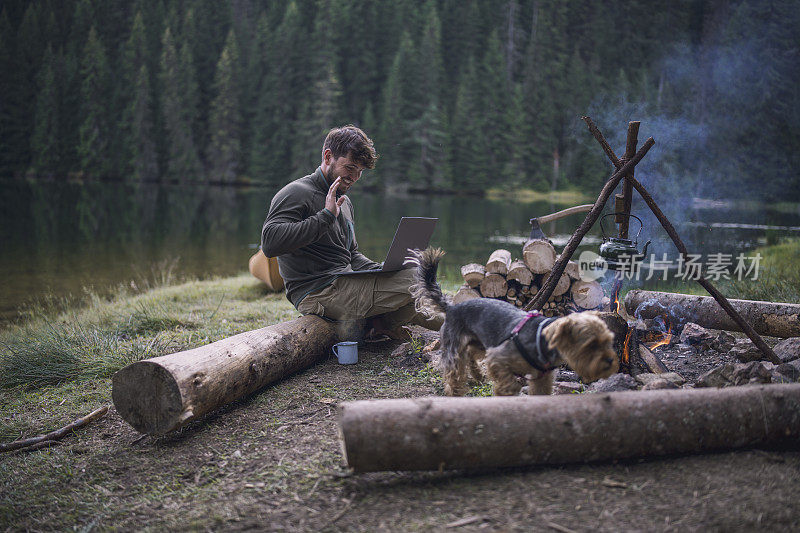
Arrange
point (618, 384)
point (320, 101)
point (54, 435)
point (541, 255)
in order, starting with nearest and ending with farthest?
point (54, 435) → point (618, 384) → point (541, 255) → point (320, 101)

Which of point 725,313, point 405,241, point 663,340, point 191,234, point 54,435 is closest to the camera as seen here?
point 54,435

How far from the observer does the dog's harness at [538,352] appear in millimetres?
3313

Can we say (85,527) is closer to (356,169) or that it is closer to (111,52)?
(356,169)

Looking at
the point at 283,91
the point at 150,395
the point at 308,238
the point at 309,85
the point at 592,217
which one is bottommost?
the point at 150,395

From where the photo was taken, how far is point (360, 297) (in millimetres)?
5160

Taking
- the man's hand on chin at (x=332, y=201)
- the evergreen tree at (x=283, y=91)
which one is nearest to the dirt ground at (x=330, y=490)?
the man's hand on chin at (x=332, y=201)

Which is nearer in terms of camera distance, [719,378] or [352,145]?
[719,378]

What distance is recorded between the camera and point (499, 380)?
3564 mm

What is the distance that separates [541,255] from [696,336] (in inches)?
75.0

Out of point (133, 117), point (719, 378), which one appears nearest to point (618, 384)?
point (719, 378)

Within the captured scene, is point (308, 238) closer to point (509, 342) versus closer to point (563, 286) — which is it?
point (509, 342)

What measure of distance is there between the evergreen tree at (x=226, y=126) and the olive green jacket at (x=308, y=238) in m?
43.4

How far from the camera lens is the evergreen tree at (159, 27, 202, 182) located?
151ft

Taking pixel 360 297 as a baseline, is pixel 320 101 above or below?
above
